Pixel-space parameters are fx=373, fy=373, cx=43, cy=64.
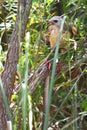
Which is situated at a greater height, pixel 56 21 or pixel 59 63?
pixel 56 21

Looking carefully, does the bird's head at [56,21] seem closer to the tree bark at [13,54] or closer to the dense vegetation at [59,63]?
the dense vegetation at [59,63]

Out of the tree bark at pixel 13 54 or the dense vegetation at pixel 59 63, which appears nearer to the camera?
the tree bark at pixel 13 54

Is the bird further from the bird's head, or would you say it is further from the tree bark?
the tree bark

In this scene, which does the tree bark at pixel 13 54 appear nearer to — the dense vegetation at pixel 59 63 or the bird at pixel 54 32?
the dense vegetation at pixel 59 63

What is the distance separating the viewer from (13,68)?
3.39ft

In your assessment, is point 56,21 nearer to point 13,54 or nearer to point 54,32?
point 54,32

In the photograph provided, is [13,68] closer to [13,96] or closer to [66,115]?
[13,96]

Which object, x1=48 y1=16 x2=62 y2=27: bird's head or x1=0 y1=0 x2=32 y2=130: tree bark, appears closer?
x1=0 y1=0 x2=32 y2=130: tree bark

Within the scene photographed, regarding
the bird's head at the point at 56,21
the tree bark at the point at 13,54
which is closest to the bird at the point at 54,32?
the bird's head at the point at 56,21

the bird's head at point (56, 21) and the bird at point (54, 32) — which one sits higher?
the bird's head at point (56, 21)

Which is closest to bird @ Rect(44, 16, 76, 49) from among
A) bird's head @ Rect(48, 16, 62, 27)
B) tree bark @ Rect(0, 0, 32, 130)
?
bird's head @ Rect(48, 16, 62, 27)

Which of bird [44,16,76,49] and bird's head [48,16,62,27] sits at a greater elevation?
bird's head [48,16,62,27]

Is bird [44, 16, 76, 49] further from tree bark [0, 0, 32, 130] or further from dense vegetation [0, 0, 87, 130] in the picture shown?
tree bark [0, 0, 32, 130]

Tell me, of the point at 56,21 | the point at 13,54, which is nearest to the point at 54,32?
the point at 56,21
